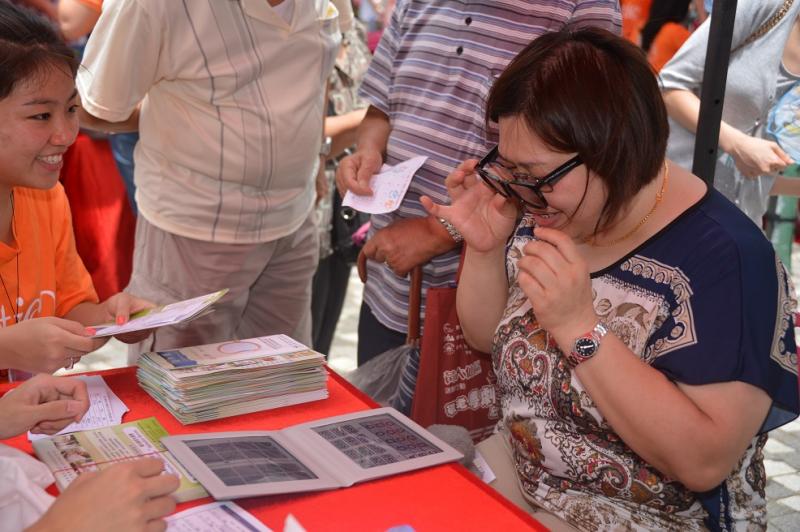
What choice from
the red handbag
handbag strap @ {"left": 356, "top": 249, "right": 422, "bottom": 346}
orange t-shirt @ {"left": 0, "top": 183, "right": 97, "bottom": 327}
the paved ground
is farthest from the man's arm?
the paved ground

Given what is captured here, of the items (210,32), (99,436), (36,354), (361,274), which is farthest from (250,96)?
(99,436)

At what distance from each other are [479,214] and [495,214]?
42 mm

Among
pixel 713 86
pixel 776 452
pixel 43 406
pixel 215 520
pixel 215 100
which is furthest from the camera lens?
pixel 776 452

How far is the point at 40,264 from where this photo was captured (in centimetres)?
203

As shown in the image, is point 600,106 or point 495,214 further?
point 495,214

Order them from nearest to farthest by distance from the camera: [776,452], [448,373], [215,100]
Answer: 1. [448,373]
2. [215,100]
3. [776,452]

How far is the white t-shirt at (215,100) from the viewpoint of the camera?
2172 millimetres

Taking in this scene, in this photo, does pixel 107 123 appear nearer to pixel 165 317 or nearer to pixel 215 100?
pixel 215 100

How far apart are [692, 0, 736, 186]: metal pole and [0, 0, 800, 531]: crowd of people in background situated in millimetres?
147

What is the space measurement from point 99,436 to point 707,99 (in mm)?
1628

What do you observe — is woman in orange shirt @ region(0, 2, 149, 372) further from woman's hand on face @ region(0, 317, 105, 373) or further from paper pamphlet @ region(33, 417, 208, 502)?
paper pamphlet @ region(33, 417, 208, 502)

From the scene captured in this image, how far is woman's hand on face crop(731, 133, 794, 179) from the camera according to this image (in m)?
2.20

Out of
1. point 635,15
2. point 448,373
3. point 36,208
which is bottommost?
point 448,373

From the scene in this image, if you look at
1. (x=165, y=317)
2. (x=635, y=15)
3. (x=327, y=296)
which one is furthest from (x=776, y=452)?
(x=165, y=317)
